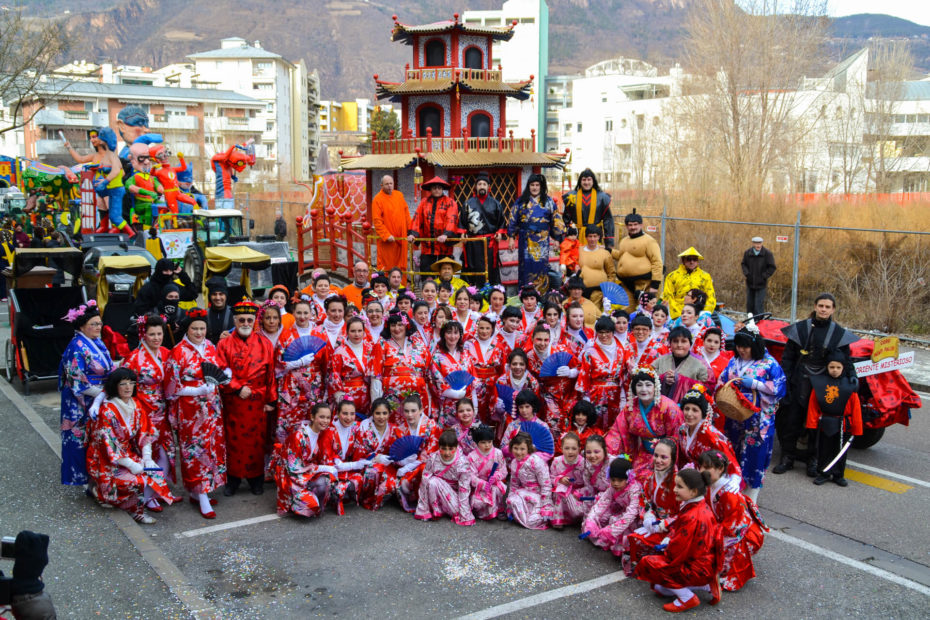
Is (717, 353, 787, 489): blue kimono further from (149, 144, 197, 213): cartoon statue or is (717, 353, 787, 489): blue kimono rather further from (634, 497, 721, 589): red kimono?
(149, 144, 197, 213): cartoon statue

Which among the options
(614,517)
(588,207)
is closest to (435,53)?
(588,207)

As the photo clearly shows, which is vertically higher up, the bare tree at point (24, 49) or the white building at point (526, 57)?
the white building at point (526, 57)

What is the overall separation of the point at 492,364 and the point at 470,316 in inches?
37.8

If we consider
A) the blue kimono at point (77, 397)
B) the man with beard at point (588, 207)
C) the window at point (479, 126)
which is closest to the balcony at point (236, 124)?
the window at point (479, 126)

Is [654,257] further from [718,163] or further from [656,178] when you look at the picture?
[656,178]

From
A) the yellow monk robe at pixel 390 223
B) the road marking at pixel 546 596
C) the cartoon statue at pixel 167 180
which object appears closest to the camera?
the road marking at pixel 546 596

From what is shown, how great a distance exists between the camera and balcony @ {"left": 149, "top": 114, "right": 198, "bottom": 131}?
59.2 metres

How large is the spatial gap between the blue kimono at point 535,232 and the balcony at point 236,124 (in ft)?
184

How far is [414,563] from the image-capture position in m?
5.96

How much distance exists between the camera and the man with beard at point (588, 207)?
11.7 m

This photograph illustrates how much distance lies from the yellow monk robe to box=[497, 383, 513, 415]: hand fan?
6949 mm

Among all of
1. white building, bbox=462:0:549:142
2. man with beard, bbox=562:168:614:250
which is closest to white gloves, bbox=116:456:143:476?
man with beard, bbox=562:168:614:250

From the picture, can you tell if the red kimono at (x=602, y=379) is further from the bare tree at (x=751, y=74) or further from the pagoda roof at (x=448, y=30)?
the bare tree at (x=751, y=74)

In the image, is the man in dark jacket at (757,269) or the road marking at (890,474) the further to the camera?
the man in dark jacket at (757,269)
